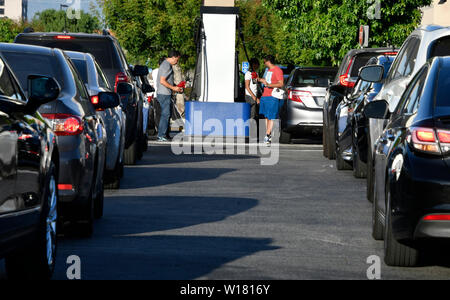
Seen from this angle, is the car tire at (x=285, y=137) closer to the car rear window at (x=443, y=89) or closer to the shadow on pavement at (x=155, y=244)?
the shadow on pavement at (x=155, y=244)

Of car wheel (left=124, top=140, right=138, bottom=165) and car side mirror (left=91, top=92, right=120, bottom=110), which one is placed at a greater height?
car side mirror (left=91, top=92, right=120, bottom=110)

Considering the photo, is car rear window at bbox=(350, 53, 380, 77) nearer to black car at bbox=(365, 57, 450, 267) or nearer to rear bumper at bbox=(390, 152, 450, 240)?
black car at bbox=(365, 57, 450, 267)

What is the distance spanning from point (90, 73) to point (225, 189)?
7.36 ft

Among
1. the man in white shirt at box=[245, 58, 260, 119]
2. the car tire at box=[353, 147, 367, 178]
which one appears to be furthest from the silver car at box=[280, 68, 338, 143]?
the car tire at box=[353, 147, 367, 178]

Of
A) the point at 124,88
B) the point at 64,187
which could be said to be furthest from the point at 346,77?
the point at 64,187

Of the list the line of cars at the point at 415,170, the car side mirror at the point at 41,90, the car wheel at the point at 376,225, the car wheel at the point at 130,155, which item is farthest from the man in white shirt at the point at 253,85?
the car side mirror at the point at 41,90

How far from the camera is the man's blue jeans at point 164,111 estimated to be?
24734 mm

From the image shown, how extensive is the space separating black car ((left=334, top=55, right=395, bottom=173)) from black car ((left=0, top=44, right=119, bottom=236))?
441 centimetres

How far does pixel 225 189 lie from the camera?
14.7 meters

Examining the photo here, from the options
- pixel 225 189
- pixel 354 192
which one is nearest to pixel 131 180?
pixel 225 189

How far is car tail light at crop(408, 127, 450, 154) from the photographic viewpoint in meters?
7.63

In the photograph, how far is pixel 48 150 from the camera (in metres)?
7.43

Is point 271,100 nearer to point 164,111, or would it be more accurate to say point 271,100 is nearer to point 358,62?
point 164,111
